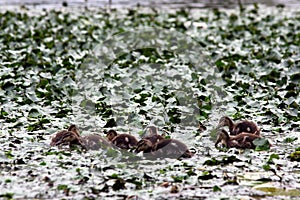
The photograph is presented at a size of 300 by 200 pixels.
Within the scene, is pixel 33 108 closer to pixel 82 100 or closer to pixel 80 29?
pixel 82 100

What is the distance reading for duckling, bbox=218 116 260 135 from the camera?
748 centimetres

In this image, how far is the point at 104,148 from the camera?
6996 mm

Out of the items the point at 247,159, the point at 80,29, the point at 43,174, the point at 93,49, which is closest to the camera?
the point at 43,174

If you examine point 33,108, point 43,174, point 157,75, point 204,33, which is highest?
point 204,33

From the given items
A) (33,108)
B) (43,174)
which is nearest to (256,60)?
(33,108)

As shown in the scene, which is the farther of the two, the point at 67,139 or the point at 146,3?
the point at 146,3

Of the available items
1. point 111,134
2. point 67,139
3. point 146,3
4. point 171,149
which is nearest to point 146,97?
point 111,134

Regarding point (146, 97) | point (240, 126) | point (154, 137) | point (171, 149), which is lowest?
point (171, 149)

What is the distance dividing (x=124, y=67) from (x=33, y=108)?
2996 millimetres

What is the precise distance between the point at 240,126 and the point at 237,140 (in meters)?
0.43

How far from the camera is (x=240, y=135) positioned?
7238mm

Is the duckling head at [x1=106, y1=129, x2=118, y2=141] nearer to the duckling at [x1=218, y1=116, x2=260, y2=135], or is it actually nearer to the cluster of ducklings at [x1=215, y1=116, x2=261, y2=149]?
the cluster of ducklings at [x1=215, y1=116, x2=261, y2=149]

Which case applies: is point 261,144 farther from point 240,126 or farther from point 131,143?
point 131,143

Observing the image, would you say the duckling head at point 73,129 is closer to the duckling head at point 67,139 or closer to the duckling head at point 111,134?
the duckling head at point 67,139
